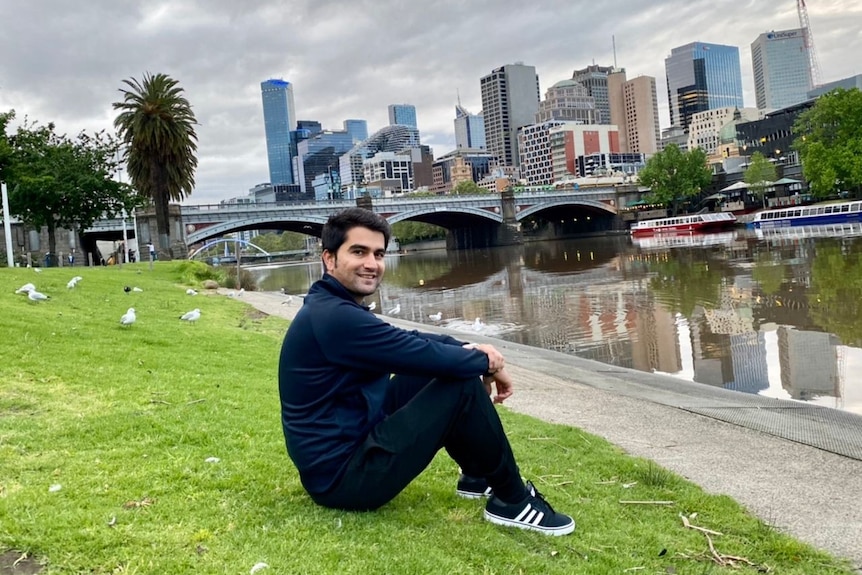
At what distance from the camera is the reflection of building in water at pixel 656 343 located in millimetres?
10289

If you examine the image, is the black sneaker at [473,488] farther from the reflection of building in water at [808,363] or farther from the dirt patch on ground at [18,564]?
the reflection of building in water at [808,363]

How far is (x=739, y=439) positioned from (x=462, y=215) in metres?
69.5

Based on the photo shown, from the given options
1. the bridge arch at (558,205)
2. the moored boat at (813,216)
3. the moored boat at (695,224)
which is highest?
the bridge arch at (558,205)

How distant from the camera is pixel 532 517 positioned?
309cm

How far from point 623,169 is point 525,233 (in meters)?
70.7

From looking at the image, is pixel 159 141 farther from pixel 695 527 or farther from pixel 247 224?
pixel 695 527

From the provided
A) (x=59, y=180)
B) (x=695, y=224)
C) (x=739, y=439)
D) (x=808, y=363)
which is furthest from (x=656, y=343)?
(x=695, y=224)

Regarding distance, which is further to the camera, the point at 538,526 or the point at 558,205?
the point at 558,205

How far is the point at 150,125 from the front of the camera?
34250mm

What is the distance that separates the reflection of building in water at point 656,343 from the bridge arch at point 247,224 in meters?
42.8

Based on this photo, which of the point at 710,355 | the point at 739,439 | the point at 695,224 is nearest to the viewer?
the point at 739,439

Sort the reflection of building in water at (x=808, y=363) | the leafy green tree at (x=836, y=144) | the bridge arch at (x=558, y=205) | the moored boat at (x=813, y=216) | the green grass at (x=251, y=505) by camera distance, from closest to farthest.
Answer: the green grass at (x=251, y=505) → the reflection of building in water at (x=808, y=363) → the moored boat at (x=813, y=216) → the leafy green tree at (x=836, y=144) → the bridge arch at (x=558, y=205)

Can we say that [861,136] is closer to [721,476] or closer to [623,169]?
[721,476]

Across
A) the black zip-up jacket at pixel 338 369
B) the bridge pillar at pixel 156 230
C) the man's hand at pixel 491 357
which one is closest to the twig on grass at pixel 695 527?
the man's hand at pixel 491 357
